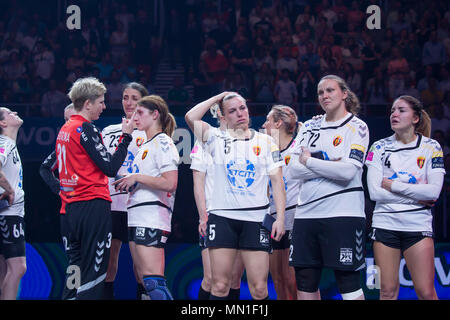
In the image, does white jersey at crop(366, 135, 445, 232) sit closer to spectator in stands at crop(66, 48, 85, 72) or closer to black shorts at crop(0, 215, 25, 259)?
black shorts at crop(0, 215, 25, 259)

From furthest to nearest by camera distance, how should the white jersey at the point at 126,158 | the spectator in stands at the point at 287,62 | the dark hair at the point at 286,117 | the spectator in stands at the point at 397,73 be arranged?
the spectator in stands at the point at 287,62 → the spectator in stands at the point at 397,73 → the dark hair at the point at 286,117 → the white jersey at the point at 126,158

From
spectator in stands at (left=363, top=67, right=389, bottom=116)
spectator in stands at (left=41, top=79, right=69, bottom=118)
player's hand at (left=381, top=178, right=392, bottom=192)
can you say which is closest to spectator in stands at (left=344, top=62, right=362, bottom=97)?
spectator in stands at (left=363, top=67, right=389, bottom=116)

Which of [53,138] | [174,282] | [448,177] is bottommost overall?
[174,282]

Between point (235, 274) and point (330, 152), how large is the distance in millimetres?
1575

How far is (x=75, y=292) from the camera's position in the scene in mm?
4633

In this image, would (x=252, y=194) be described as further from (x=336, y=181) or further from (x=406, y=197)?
(x=406, y=197)

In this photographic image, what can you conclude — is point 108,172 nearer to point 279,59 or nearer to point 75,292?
point 75,292

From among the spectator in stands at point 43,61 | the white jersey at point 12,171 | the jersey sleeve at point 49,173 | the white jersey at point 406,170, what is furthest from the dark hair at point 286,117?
the spectator in stands at point 43,61

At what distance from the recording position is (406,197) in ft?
16.0

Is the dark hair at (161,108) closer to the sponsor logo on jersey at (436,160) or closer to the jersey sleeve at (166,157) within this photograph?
the jersey sleeve at (166,157)

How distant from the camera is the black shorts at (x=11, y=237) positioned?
530 cm

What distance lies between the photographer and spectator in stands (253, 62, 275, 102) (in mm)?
9922

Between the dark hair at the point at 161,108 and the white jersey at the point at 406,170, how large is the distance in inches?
69.7
